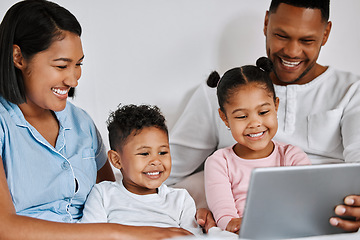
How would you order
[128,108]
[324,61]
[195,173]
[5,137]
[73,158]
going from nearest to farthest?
[5,137]
[73,158]
[128,108]
[195,173]
[324,61]

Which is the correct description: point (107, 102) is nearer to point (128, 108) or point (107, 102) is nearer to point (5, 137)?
point (128, 108)

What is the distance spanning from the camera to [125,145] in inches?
61.1

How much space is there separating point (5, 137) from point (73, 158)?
0.26m

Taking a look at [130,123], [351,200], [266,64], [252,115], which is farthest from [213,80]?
[351,200]

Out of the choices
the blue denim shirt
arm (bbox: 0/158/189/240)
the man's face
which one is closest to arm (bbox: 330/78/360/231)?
the man's face

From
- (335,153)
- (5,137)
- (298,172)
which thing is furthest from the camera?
(335,153)

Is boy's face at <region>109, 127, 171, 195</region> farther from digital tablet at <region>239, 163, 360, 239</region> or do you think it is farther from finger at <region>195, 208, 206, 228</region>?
digital tablet at <region>239, 163, 360, 239</region>

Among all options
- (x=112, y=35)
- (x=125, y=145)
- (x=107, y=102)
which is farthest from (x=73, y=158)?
(x=112, y=35)

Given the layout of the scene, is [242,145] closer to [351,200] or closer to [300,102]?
[300,102]

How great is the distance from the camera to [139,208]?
1.51m

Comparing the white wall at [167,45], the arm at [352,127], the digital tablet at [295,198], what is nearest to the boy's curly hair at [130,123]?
the white wall at [167,45]

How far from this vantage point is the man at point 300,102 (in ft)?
6.04

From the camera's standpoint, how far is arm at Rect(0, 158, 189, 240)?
1.19 metres

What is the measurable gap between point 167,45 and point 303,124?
0.75 meters
